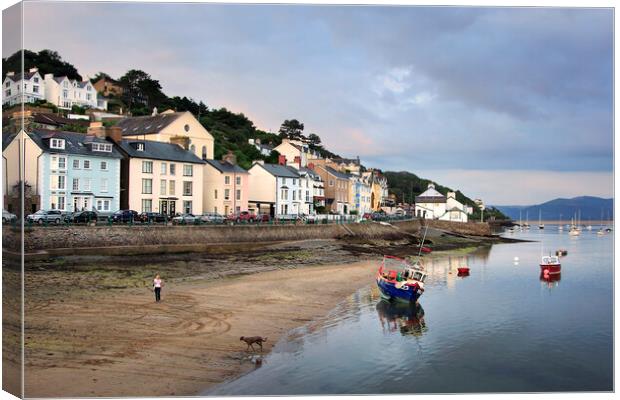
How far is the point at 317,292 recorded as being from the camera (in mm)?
22656

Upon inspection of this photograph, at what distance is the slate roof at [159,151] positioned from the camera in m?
37.7

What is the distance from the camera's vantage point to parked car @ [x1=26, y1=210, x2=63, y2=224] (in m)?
28.3

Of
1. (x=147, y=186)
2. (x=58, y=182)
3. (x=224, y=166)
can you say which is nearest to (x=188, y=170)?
(x=147, y=186)

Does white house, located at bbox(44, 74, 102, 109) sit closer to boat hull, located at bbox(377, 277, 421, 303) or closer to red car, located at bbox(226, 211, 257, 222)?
red car, located at bbox(226, 211, 257, 222)

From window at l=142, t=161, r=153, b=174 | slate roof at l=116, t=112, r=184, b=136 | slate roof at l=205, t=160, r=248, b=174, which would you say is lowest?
window at l=142, t=161, r=153, b=174

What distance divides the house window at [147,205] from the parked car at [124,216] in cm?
415

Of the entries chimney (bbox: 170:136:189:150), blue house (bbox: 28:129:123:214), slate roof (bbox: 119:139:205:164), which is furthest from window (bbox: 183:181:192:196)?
blue house (bbox: 28:129:123:214)

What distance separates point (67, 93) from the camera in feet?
231

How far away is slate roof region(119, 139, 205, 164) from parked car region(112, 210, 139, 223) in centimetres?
500

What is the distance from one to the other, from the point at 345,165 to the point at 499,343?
60.6m

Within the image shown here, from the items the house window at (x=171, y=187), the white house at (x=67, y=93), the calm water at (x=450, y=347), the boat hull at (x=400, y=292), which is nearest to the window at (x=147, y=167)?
the house window at (x=171, y=187)

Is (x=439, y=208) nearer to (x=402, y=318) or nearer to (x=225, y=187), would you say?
(x=225, y=187)

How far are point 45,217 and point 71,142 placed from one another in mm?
6272

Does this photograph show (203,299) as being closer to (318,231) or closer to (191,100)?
(318,231)
